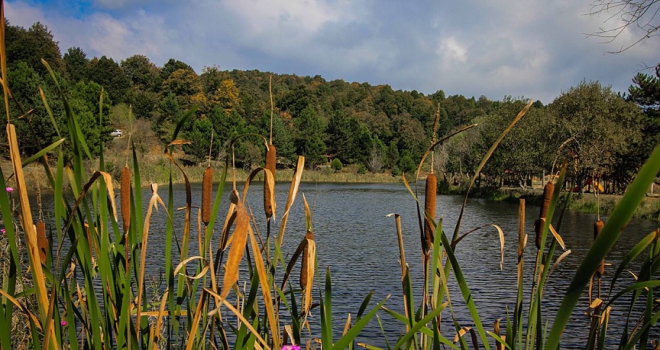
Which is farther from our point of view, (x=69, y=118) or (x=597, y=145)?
(x=597, y=145)

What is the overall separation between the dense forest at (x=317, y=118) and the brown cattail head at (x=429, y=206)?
0.33m

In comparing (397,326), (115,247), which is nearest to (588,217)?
(397,326)

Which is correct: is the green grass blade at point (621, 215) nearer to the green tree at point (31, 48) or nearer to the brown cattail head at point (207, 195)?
the brown cattail head at point (207, 195)

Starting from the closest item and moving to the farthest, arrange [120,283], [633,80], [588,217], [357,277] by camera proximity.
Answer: [120,283] < [357,277] < [588,217] < [633,80]

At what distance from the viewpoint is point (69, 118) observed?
1.48 metres

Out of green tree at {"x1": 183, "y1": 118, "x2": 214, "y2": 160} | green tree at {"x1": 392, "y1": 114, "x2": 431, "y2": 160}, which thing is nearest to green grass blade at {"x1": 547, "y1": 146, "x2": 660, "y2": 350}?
green tree at {"x1": 183, "y1": 118, "x2": 214, "y2": 160}

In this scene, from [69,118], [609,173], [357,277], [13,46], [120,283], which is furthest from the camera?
[13,46]

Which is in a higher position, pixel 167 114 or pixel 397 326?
pixel 167 114

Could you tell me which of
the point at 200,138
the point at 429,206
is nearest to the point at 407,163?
the point at 200,138

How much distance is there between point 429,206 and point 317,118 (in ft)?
247

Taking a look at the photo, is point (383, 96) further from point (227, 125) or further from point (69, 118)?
point (69, 118)

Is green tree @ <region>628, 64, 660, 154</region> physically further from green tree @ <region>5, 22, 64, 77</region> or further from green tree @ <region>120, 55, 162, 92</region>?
green tree @ <region>120, 55, 162, 92</region>

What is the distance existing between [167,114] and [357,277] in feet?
169

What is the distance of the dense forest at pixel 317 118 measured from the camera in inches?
1091
